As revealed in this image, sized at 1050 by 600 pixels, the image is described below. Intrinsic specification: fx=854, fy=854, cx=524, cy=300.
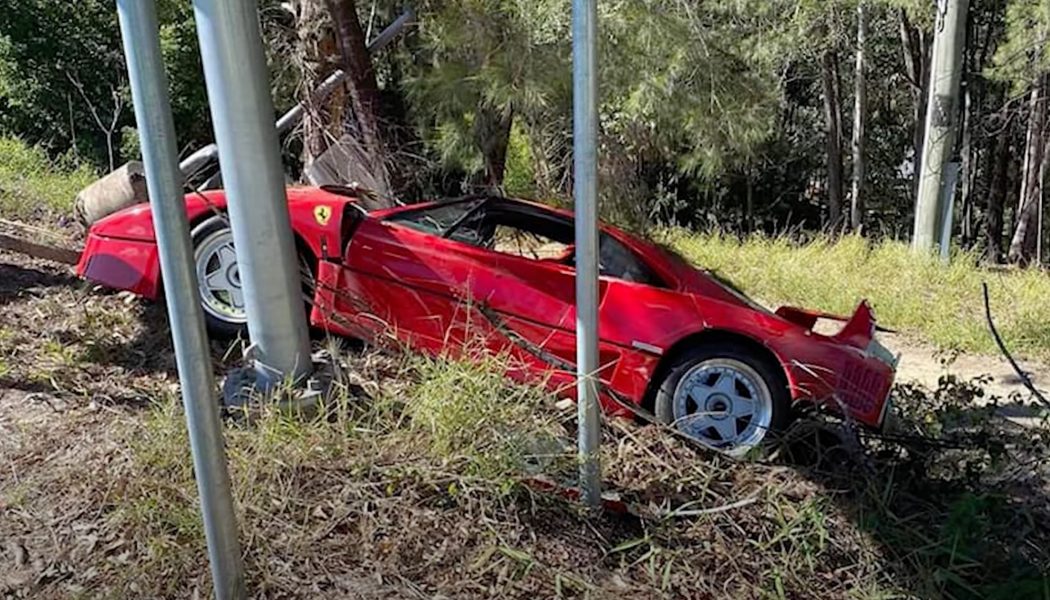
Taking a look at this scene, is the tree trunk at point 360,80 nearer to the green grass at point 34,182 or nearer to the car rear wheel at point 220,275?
the green grass at point 34,182

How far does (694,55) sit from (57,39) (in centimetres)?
1170

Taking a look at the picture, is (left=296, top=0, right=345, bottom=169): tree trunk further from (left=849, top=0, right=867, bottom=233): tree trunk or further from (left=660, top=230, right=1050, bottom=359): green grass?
(left=849, top=0, right=867, bottom=233): tree trunk

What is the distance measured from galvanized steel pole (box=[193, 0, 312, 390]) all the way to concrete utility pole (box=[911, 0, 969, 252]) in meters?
8.83

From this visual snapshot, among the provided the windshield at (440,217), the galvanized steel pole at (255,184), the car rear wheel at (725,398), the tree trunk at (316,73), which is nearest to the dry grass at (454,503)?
the car rear wheel at (725,398)

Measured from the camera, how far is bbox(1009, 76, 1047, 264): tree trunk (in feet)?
55.8

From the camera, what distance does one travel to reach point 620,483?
378cm

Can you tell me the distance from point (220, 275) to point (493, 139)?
6.69 m

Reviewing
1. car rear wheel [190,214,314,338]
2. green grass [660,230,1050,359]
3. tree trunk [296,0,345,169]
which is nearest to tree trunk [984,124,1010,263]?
green grass [660,230,1050,359]

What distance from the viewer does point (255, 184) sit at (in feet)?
11.4

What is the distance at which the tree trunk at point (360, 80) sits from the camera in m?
8.13

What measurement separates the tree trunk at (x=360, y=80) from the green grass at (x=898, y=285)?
415cm

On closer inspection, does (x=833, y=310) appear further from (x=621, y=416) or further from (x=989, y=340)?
(x=621, y=416)

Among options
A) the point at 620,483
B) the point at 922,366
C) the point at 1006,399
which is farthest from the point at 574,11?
the point at 922,366

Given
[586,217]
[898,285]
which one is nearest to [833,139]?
[898,285]
